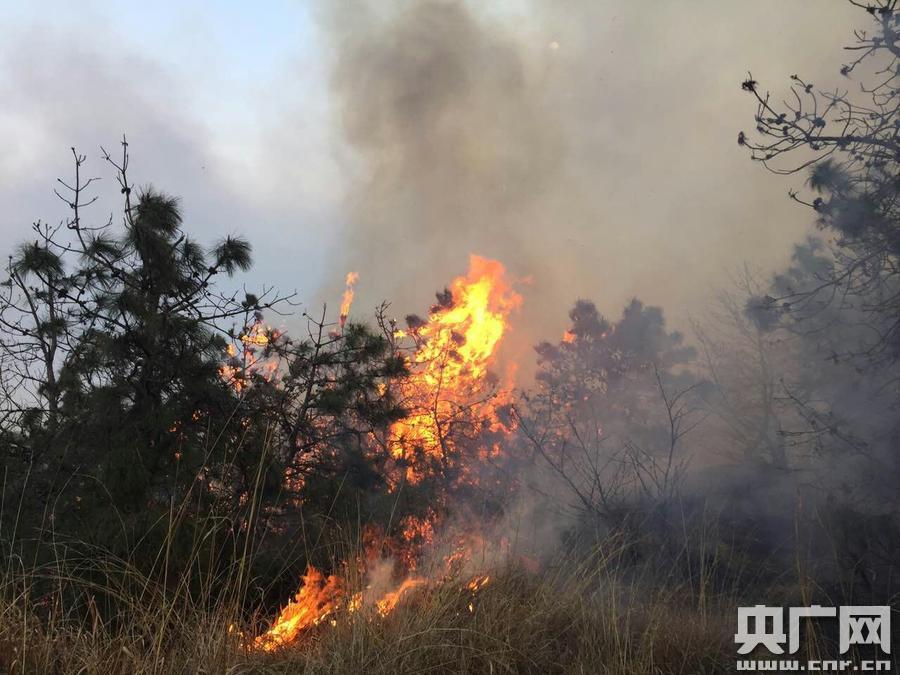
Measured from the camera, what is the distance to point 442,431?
1036cm

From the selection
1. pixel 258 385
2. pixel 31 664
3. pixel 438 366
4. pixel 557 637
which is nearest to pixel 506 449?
pixel 438 366

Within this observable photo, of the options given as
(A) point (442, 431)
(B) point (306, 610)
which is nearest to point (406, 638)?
(B) point (306, 610)

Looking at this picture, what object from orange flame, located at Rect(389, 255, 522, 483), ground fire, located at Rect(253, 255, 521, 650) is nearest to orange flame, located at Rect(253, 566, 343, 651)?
ground fire, located at Rect(253, 255, 521, 650)

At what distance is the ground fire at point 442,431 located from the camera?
416 cm

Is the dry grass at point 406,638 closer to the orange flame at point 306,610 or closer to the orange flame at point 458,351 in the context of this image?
the orange flame at point 306,610

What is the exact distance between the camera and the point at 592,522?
21.7ft

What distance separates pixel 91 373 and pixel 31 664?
3.63 meters

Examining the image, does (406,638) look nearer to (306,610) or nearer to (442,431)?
(306,610)

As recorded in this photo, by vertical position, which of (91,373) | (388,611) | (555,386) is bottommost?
(388,611)

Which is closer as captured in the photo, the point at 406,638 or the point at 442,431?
the point at 406,638

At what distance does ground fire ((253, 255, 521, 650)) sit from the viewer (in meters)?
4.16

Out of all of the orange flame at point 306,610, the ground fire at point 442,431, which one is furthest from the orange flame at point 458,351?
the orange flame at point 306,610

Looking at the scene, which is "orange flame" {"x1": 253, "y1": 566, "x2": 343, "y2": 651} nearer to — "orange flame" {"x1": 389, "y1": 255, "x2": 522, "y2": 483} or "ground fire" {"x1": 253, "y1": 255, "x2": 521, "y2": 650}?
"ground fire" {"x1": 253, "y1": 255, "x2": 521, "y2": 650}

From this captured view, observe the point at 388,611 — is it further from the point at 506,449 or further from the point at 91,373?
the point at 506,449
